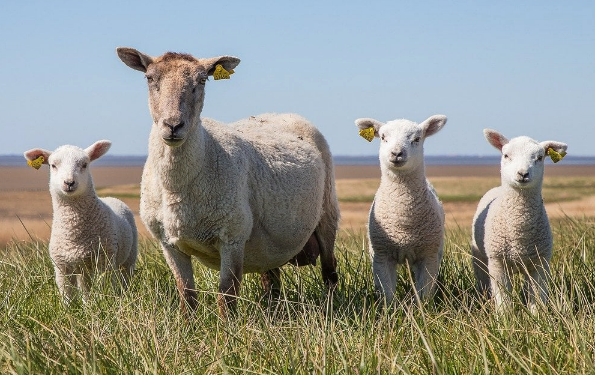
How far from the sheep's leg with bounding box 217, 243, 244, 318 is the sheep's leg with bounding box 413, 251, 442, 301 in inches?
57.9

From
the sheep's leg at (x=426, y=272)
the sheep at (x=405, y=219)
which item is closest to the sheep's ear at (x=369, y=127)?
the sheep at (x=405, y=219)

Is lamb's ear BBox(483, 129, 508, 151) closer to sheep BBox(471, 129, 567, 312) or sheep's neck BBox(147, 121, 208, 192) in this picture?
sheep BBox(471, 129, 567, 312)

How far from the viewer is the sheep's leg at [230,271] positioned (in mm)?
5590

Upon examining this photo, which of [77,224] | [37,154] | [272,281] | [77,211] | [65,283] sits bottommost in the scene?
[272,281]

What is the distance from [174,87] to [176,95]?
0.07m

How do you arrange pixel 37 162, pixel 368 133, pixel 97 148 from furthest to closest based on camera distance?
1. pixel 97 148
2. pixel 37 162
3. pixel 368 133

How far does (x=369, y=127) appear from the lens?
6387 millimetres

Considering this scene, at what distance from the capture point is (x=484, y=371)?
3742 millimetres

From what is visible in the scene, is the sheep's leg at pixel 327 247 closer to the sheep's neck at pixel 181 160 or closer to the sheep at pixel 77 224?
the sheep at pixel 77 224

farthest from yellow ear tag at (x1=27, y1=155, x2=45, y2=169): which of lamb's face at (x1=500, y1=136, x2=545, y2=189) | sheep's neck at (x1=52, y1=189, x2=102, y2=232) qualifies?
lamb's face at (x1=500, y1=136, x2=545, y2=189)

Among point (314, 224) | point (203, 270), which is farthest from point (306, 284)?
point (203, 270)

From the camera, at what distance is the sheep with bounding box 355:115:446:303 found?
6.13 meters

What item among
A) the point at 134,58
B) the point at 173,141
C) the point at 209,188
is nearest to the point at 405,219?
the point at 209,188

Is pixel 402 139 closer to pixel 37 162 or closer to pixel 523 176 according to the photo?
pixel 523 176
